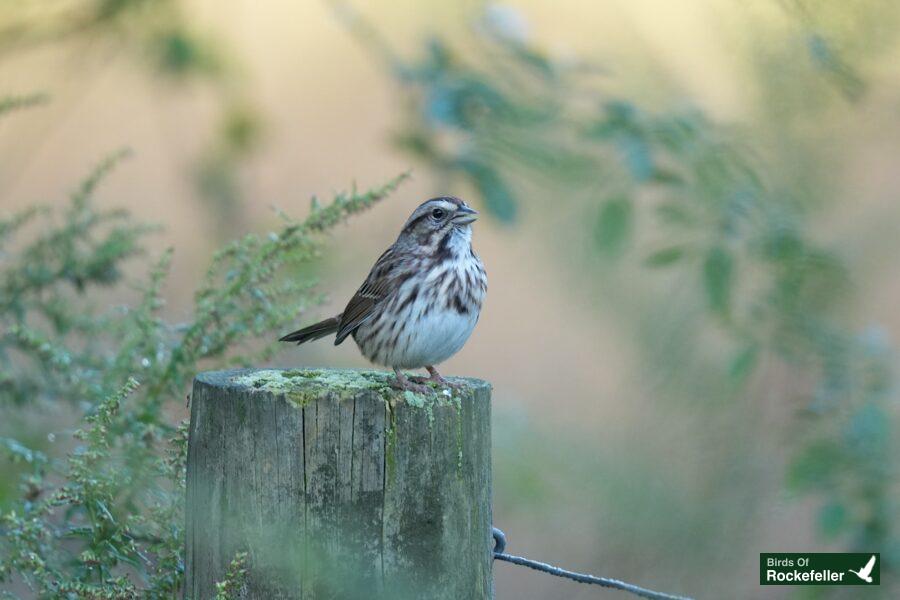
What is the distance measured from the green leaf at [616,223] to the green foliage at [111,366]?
0.79 meters

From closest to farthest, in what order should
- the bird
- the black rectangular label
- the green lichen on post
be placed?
the green lichen on post < the bird < the black rectangular label

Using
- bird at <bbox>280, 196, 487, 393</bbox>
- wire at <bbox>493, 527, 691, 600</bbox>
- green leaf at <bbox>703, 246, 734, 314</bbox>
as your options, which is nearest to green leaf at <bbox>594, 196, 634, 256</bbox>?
green leaf at <bbox>703, 246, 734, 314</bbox>

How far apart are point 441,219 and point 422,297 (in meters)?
0.34

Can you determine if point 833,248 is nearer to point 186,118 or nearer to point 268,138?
point 268,138

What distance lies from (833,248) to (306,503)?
75.8 inches

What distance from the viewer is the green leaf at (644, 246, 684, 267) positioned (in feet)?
12.1

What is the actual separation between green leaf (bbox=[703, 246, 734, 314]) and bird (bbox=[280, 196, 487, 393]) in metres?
0.69

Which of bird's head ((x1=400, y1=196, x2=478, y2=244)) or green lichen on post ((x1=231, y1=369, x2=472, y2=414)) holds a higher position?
bird's head ((x1=400, y1=196, x2=478, y2=244))

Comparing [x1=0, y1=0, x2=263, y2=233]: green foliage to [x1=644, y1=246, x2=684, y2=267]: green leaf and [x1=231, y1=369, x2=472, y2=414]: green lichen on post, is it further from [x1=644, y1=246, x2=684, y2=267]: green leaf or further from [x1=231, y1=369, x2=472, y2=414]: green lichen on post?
[x1=231, y1=369, x2=472, y2=414]: green lichen on post

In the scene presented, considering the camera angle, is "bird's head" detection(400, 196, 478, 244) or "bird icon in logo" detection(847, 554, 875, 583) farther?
"bird's head" detection(400, 196, 478, 244)

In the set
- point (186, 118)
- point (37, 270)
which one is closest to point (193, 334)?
point (37, 270)

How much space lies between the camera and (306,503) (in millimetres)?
2484

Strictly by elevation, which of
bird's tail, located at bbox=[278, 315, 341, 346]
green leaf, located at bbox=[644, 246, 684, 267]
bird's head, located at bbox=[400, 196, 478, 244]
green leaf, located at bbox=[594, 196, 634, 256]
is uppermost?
bird's head, located at bbox=[400, 196, 478, 244]

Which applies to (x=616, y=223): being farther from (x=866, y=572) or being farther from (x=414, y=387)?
(x=866, y=572)
